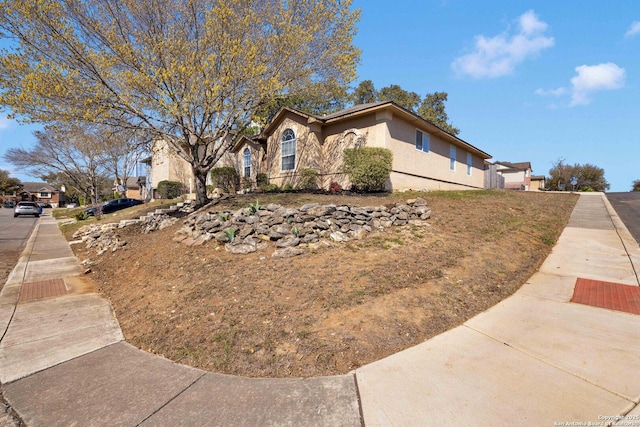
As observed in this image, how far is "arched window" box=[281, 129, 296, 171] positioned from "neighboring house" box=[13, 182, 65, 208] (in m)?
80.2

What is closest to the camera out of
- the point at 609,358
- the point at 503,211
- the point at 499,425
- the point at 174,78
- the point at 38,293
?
the point at 499,425

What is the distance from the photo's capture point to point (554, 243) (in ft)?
23.4

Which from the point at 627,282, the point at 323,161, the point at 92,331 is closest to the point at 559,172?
the point at 323,161

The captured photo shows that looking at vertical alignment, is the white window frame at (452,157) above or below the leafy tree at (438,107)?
below

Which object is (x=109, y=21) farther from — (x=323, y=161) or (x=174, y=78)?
(x=323, y=161)

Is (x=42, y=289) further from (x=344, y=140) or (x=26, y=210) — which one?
(x=26, y=210)

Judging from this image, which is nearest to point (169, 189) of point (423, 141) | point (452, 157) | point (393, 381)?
point (423, 141)

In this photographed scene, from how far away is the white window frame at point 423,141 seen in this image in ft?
52.1

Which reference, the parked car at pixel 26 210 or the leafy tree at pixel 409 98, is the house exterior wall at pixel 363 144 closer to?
the leafy tree at pixel 409 98

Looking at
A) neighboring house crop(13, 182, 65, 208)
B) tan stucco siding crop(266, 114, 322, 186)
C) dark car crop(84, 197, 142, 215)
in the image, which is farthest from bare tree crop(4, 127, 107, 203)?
neighboring house crop(13, 182, 65, 208)

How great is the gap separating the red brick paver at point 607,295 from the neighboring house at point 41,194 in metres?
93.6

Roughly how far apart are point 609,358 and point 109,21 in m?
14.1

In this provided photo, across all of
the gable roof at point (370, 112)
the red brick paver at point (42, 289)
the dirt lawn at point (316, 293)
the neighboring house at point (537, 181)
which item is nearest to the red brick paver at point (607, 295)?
the dirt lawn at point (316, 293)

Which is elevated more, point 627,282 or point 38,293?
point 627,282
